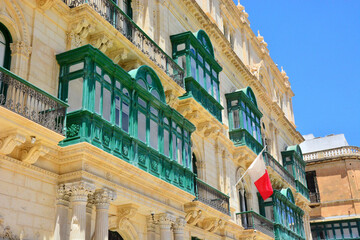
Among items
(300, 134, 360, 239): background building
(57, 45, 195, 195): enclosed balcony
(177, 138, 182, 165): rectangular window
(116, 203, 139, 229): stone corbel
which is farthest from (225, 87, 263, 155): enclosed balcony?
(300, 134, 360, 239): background building

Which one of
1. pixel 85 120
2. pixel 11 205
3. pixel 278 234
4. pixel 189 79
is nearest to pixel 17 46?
pixel 85 120

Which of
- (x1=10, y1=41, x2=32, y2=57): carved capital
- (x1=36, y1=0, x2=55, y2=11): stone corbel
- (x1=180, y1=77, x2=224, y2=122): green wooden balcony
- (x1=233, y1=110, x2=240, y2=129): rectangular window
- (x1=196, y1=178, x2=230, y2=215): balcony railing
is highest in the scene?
(x1=233, y1=110, x2=240, y2=129): rectangular window

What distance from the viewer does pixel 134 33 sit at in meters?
18.0

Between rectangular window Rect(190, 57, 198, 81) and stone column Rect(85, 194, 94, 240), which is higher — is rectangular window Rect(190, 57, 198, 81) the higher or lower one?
the higher one

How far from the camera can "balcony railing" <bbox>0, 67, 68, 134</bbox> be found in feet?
37.2

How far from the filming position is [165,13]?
72.8ft

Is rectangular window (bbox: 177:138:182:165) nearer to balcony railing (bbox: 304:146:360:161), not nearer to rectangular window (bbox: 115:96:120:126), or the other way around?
rectangular window (bbox: 115:96:120:126)

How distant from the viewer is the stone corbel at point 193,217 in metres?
19.0

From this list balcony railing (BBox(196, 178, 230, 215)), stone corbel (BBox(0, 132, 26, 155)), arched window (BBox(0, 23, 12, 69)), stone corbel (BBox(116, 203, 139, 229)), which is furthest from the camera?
balcony railing (BBox(196, 178, 230, 215))

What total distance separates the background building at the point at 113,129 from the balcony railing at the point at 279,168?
422 cm

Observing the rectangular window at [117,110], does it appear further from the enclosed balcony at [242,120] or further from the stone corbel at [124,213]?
the enclosed balcony at [242,120]

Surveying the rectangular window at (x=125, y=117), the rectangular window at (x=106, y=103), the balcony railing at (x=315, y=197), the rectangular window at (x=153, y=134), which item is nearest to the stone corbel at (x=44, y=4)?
the rectangular window at (x=106, y=103)

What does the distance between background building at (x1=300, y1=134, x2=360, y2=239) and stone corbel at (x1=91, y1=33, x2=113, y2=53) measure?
3371 centimetres

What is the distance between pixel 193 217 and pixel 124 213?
14.8ft
